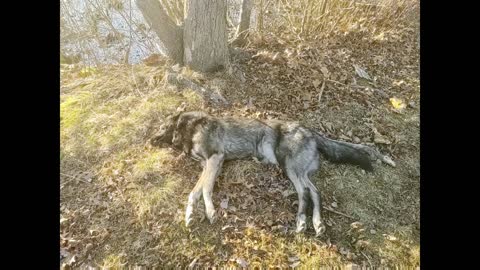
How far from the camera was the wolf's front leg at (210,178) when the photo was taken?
11.9 feet

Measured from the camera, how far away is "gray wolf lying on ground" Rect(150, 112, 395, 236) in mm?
3906

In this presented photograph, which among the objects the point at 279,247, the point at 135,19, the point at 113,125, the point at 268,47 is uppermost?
the point at 135,19

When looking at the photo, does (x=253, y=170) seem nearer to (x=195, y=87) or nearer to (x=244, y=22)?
(x=195, y=87)

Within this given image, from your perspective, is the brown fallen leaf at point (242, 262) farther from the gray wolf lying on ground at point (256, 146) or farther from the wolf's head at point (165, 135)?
the wolf's head at point (165, 135)

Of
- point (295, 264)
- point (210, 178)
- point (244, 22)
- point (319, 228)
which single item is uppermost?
point (244, 22)

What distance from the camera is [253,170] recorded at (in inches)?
158

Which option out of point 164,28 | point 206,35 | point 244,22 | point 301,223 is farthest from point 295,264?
point 244,22

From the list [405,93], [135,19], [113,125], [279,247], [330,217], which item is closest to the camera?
[279,247]

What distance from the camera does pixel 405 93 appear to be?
4559 mm

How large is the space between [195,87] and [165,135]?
758mm

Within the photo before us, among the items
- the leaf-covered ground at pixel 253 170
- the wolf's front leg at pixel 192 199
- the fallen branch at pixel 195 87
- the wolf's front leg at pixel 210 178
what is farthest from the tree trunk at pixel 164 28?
the wolf's front leg at pixel 192 199
